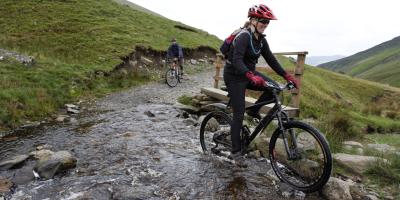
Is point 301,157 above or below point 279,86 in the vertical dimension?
below

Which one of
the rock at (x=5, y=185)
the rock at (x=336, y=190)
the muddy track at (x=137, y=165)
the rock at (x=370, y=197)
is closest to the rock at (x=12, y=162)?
the muddy track at (x=137, y=165)

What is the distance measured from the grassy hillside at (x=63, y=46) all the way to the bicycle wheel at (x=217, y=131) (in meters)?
6.46

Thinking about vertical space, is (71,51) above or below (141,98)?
above

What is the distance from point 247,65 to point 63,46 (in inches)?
874

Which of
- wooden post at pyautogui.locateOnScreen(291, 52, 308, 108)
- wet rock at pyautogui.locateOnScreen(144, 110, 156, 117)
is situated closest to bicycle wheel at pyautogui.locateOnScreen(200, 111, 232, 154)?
wooden post at pyautogui.locateOnScreen(291, 52, 308, 108)

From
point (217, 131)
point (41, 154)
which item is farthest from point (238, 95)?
point (41, 154)

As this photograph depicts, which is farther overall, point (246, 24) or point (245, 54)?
point (245, 54)

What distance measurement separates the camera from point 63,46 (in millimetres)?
25656

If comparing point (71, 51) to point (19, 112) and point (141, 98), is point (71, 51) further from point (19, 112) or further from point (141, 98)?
point (19, 112)

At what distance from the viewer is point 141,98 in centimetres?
1725

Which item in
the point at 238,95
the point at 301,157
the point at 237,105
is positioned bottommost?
the point at 301,157

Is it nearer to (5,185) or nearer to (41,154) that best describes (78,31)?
(41,154)

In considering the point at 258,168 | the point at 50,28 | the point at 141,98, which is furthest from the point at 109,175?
the point at 50,28

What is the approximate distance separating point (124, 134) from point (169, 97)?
7.95 meters
